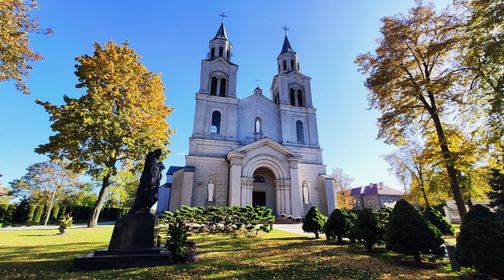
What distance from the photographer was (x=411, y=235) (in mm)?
6465

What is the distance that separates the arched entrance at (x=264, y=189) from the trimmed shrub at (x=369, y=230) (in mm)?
15673

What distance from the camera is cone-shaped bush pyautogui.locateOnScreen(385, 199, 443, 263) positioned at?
20.9ft

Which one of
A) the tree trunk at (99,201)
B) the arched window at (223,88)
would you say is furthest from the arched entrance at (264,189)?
the tree trunk at (99,201)

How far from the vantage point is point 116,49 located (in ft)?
56.7

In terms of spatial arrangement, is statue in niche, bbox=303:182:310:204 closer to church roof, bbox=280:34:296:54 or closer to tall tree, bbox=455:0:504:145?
tall tree, bbox=455:0:504:145

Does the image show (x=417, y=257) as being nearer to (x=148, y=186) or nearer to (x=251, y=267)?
(x=251, y=267)

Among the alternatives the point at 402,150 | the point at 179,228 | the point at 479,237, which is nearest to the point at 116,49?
the point at 179,228

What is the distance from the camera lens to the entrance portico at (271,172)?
21.8m

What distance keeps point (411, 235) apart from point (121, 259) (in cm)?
774

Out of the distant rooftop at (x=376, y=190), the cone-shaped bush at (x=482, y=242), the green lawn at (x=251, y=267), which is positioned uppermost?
the distant rooftop at (x=376, y=190)

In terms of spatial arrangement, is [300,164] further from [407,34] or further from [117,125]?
[117,125]

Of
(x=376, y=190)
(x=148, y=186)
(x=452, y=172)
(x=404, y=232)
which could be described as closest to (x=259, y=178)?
(x=452, y=172)

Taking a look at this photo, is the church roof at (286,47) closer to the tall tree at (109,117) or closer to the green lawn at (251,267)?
the tall tree at (109,117)

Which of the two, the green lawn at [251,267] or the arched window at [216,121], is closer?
the green lawn at [251,267]
